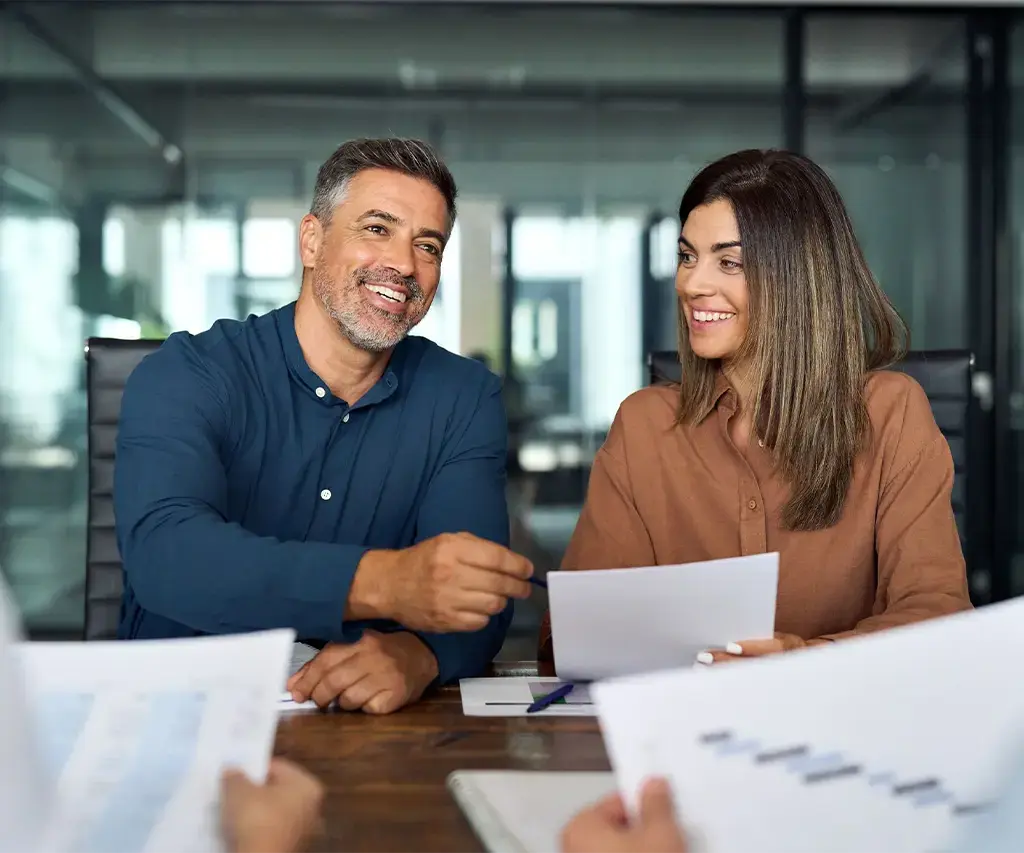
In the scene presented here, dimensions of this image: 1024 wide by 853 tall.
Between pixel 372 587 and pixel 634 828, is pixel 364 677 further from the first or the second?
pixel 634 828

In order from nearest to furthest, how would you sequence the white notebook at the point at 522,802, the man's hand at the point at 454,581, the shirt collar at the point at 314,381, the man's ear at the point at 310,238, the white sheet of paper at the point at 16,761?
the white sheet of paper at the point at 16,761
the white notebook at the point at 522,802
the man's hand at the point at 454,581
the shirt collar at the point at 314,381
the man's ear at the point at 310,238

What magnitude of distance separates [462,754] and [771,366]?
0.95 meters

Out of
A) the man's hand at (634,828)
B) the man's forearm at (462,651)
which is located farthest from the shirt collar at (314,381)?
the man's hand at (634,828)

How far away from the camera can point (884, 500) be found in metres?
1.66

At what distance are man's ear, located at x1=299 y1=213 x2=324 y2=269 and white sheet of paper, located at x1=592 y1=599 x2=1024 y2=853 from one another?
4.70ft

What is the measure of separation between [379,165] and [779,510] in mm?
836

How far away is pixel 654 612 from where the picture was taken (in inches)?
48.1

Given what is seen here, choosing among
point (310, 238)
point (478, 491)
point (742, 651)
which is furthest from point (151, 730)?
point (310, 238)

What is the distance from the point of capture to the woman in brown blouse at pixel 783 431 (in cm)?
166

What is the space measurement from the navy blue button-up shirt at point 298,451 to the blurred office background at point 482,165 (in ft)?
8.46

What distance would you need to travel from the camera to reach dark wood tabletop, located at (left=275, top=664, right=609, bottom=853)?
807 mm

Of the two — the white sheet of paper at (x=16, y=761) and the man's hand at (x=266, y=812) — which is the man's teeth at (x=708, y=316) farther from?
the white sheet of paper at (x=16, y=761)

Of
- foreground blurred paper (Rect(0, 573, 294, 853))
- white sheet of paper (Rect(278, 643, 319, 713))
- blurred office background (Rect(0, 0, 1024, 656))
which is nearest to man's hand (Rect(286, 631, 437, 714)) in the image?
white sheet of paper (Rect(278, 643, 319, 713))

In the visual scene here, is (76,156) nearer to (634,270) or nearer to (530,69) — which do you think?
(530,69)
